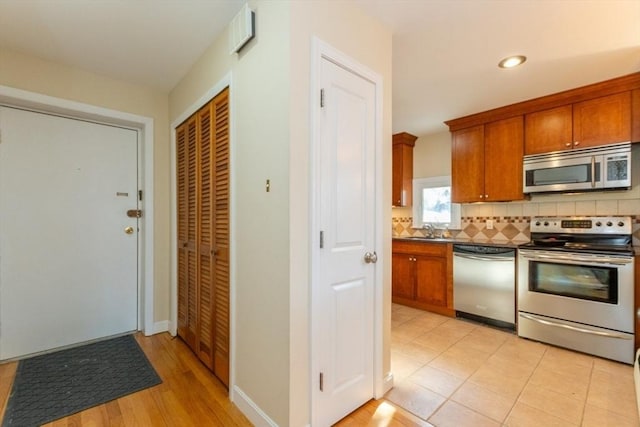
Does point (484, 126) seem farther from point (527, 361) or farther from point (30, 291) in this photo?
point (30, 291)

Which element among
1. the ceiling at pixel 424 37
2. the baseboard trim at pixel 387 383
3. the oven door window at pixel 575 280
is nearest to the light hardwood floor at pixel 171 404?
the baseboard trim at pixel 387 383

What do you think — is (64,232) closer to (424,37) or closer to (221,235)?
(221,235)

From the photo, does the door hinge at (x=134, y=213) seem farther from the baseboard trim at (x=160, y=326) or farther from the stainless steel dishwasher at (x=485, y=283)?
the stainless steel dishwasher at (x=485, y=283)

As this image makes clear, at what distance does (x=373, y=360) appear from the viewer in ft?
5.83

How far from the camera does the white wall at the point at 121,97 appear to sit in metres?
2.15

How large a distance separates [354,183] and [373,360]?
3.65 feet

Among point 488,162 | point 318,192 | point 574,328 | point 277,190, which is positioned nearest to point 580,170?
point 488,162

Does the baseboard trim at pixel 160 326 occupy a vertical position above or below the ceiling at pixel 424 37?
below

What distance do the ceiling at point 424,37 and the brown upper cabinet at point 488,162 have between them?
537mm

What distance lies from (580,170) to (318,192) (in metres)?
2.76

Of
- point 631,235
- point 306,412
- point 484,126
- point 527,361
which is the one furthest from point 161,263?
point 631,235

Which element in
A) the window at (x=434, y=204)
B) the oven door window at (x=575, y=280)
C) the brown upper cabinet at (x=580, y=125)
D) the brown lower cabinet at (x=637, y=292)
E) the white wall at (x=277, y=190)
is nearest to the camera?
the white wall at (x=277, y=190)

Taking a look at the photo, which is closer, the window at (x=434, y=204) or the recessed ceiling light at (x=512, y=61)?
the recessed ceiling light at (x=512, y=61)

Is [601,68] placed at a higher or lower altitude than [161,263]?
higher
